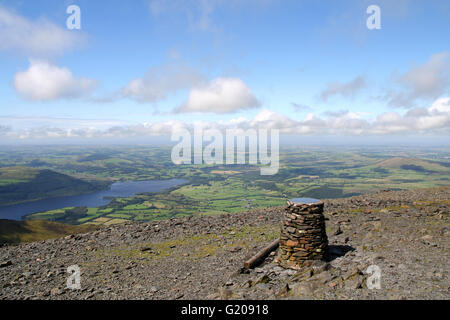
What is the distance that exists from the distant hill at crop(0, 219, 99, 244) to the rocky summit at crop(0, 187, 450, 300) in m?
10.7

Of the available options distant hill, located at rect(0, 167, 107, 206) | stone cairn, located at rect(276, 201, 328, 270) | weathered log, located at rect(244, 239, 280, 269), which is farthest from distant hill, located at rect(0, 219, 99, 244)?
distant hill, located at rect(0, 167, 107, 206)

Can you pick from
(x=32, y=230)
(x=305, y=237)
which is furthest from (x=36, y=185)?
(x=305, y=237)

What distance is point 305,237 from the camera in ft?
38.8

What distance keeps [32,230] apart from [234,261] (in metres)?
27.7

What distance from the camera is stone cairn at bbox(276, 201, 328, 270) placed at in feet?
38.7

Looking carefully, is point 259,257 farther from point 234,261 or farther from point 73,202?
point 73,202

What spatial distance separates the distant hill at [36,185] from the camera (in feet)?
473

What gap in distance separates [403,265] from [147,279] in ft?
38.7

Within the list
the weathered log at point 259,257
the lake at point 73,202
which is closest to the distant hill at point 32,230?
the weathered log at point 259,257

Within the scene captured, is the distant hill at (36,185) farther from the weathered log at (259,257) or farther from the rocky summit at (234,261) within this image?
the weathered log at (259,257)

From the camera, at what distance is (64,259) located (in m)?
15.0

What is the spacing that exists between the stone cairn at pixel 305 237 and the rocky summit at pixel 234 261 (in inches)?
18.0

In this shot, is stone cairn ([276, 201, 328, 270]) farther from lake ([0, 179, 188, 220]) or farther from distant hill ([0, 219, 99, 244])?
lake ([0, 179, 188, 220])
